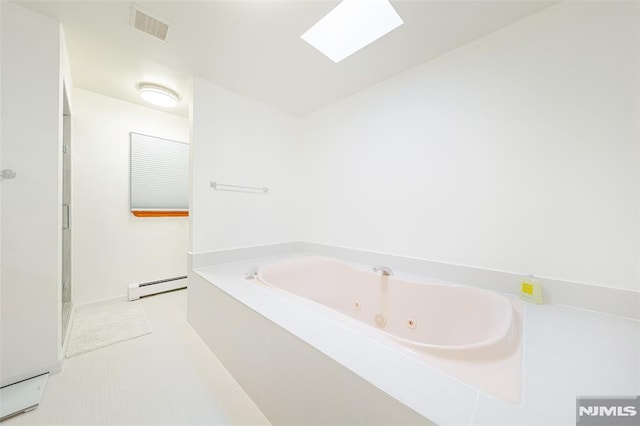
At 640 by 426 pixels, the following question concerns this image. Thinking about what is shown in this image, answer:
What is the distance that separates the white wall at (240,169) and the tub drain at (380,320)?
1.24 metres

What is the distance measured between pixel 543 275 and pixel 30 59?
9.88 feet

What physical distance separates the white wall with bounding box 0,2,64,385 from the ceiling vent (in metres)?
0.45

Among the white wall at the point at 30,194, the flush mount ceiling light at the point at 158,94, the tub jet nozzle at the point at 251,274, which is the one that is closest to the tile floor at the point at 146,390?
the white wall at the point at 30,194

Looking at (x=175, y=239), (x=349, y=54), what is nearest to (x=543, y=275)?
(x=349, y=54)

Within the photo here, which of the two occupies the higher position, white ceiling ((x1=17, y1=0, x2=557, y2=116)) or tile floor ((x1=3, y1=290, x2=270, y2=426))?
white ceiling ((x1=17, y1=0, x2=557, y2=116))

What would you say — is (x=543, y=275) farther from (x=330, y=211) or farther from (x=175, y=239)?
(x=175, y=239)

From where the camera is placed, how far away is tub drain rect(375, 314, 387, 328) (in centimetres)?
162

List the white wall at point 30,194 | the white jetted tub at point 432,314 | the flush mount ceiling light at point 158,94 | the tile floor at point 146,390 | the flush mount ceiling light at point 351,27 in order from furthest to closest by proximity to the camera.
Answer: the flush mount ceiling light at point 158,94 → the flush mount ceiling light at point 351,27 → the white wall at point 30,194 → the tile floor at point 146,390 → the white jetted tub at point 432,314

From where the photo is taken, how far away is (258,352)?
1047 millimetres

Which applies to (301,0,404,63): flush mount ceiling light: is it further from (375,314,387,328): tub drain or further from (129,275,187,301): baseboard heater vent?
(129,275,187,301): baseboard heater vent

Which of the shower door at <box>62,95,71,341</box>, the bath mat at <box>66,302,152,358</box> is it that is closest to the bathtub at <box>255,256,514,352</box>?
the bath mat at <box>66,302,152,358</box>

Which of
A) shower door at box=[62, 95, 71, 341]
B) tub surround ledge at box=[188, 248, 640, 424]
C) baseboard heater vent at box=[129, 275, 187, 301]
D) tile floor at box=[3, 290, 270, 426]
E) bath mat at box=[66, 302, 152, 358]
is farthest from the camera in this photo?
baseboard heater vent at box=[129, 275, 187, 301]

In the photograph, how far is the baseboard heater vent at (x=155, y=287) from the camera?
2241 mm

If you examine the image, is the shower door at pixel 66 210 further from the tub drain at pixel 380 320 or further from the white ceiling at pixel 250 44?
the tub drain at pixel 380 320
